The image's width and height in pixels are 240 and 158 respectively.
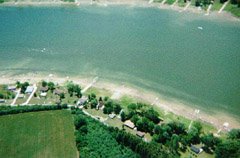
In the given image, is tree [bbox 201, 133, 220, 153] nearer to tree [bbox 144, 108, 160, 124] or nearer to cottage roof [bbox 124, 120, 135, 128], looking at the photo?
tree [bbox 144, 108, 160, 124]

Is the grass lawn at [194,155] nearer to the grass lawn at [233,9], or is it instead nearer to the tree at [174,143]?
the tree at [174,143]

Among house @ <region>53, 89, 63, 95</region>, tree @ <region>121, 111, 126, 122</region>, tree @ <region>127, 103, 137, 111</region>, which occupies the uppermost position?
tree @ <region>127, 103, 137, 111</region>

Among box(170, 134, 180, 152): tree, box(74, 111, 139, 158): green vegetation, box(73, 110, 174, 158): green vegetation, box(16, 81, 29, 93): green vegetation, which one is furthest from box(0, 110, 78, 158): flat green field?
box(170, 134, 180, 152): tree

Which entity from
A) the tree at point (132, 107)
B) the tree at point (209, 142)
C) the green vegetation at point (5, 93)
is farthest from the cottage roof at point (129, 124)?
the green vegetation at point (5, 93)

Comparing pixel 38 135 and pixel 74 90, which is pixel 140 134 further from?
pixel 74 90

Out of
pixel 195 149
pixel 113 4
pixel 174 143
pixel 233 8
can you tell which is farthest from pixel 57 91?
pixel 233 8
